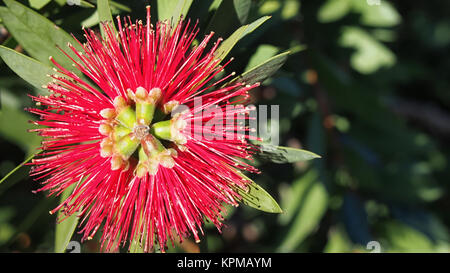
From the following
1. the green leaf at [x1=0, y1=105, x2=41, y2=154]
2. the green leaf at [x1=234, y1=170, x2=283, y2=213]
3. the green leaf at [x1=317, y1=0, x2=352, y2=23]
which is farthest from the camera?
the green leaf at [x1=317, y1=0, x2=352, y2=23]

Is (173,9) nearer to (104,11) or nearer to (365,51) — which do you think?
(104,11)

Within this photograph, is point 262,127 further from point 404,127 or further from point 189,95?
point 404,127

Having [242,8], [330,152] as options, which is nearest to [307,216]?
[330,152]

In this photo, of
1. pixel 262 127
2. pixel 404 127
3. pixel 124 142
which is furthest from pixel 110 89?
pixel 404 127

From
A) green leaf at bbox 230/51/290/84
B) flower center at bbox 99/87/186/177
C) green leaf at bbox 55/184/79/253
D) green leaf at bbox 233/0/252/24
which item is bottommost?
green leaf at bbox 55/184/79/253

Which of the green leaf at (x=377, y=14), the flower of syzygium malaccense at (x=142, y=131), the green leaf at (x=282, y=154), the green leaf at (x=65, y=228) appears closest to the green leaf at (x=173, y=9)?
the flower of syzygium malaccense at (x=142, y=131)

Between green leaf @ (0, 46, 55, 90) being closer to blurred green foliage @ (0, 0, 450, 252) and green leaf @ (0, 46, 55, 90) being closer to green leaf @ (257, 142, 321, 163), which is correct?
blurred green foliage @ (0, 0, 450, 252)

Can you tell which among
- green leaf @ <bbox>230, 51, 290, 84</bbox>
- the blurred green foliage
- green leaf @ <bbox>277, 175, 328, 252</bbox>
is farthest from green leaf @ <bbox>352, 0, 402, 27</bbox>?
green leaf @ <bbox>230, 51, 290, 84</bbox>
